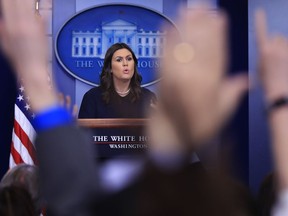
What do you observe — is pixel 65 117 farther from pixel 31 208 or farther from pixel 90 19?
pixel 90 19

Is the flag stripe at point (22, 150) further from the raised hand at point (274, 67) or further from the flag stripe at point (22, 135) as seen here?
the raised hand at point (274, 67)

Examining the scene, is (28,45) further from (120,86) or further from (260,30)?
(120,86)

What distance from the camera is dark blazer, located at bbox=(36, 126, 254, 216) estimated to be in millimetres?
727

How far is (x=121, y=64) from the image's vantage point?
16.0 ft

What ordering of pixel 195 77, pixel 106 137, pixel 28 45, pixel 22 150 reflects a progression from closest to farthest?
pixel 195 77, pixel 28 45, pixel 22 150, pixel 106 137

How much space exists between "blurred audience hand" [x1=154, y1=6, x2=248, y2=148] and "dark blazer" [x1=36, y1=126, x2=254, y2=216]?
0.06 m

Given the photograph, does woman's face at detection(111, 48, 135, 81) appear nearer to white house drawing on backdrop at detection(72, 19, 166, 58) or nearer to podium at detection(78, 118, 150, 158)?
white house drawing on backdrop at detection(72, 19, 166, 58)

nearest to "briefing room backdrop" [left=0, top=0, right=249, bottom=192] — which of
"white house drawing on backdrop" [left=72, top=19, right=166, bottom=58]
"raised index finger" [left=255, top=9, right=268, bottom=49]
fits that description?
"white house drawing on backdrop" [left=72, top=19, right=166, bottom=58]

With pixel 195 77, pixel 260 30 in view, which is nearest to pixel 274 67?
pixel 260 30

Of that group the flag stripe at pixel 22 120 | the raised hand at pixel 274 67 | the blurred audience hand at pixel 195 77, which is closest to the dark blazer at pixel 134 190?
the blurred audience hand at pixel 195 77

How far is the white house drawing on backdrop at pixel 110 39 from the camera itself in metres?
4.91

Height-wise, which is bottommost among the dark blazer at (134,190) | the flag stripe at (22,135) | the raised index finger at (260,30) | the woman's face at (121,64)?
the flag stripe at (22,135)

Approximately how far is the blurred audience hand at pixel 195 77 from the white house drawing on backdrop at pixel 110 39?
4116 millimetres

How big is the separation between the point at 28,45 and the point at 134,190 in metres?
0.27
